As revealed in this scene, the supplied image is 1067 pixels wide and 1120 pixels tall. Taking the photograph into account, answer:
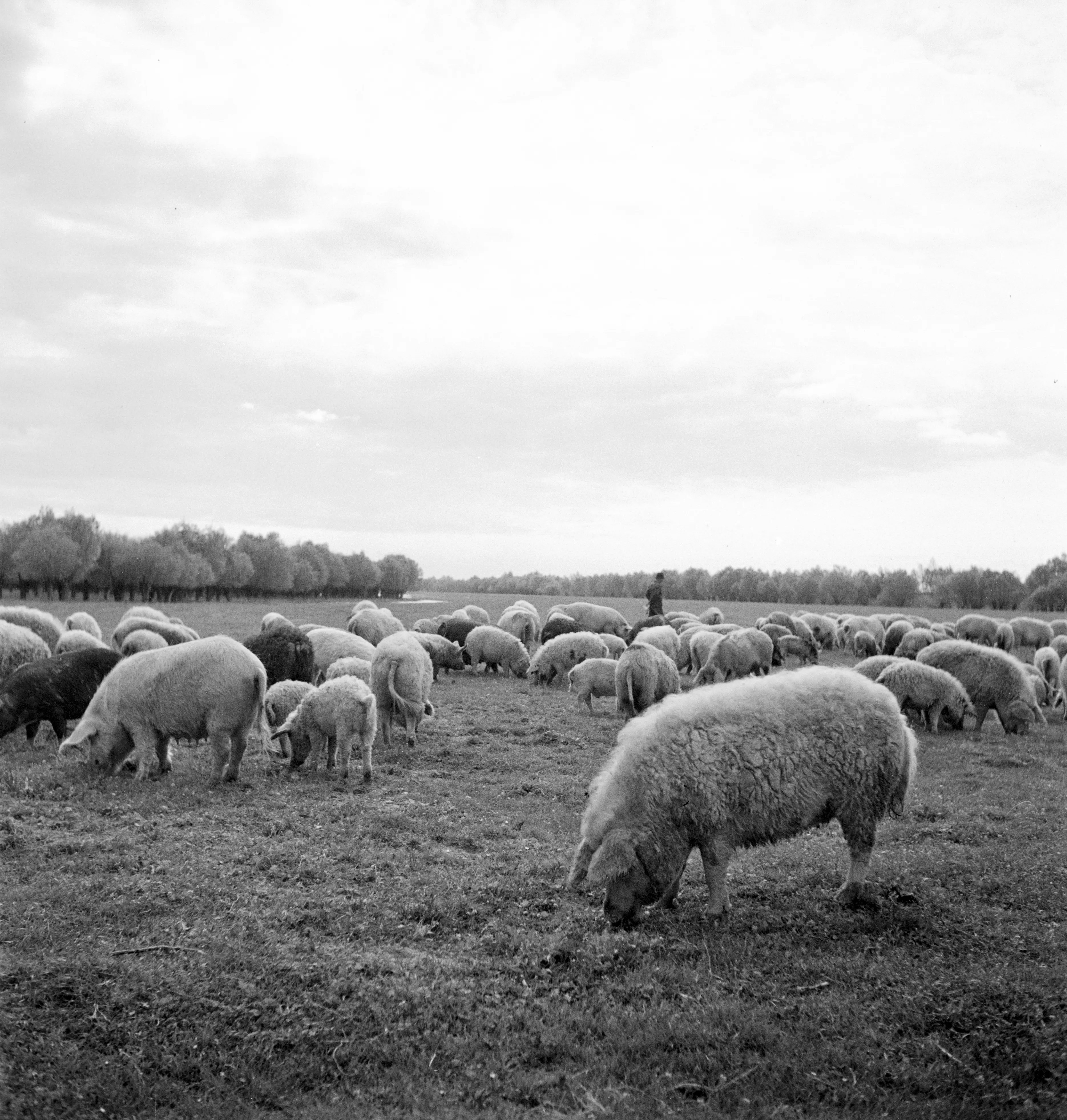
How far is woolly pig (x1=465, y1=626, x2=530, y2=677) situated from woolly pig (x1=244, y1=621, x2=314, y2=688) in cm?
1098

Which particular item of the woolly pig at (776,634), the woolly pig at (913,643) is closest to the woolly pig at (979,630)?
the woolly pig at (776,634)

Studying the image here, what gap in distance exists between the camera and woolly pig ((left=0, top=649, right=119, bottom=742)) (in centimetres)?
1491

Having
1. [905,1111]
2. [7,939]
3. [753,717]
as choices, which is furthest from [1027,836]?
[7,939]

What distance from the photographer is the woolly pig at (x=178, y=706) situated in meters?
12.6

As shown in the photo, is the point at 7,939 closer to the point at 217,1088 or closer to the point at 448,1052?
the point at 217,1088

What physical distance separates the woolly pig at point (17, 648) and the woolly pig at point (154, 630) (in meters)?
3.75

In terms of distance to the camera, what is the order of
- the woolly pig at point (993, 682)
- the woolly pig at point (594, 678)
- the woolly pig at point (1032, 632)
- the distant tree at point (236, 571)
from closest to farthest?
the woolly pig at point (993, 682), the woolly pig at point (594, 678), the woolly pig at point (1032, 632), the distant tree at point (236, 571)

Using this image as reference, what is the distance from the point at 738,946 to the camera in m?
7.26

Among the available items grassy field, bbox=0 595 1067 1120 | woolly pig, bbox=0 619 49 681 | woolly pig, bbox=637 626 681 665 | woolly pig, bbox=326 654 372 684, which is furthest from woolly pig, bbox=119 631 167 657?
woolly pig, bbox=637 626 681 665

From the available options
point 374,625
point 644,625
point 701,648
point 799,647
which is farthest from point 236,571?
point 701,648

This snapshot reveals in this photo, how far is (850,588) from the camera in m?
112

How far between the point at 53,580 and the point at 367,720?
265ft

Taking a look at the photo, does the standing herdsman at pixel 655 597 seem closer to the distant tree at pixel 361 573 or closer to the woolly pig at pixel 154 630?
the woolly pig at pixel 154 630

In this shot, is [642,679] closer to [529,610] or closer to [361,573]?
[529,610]
